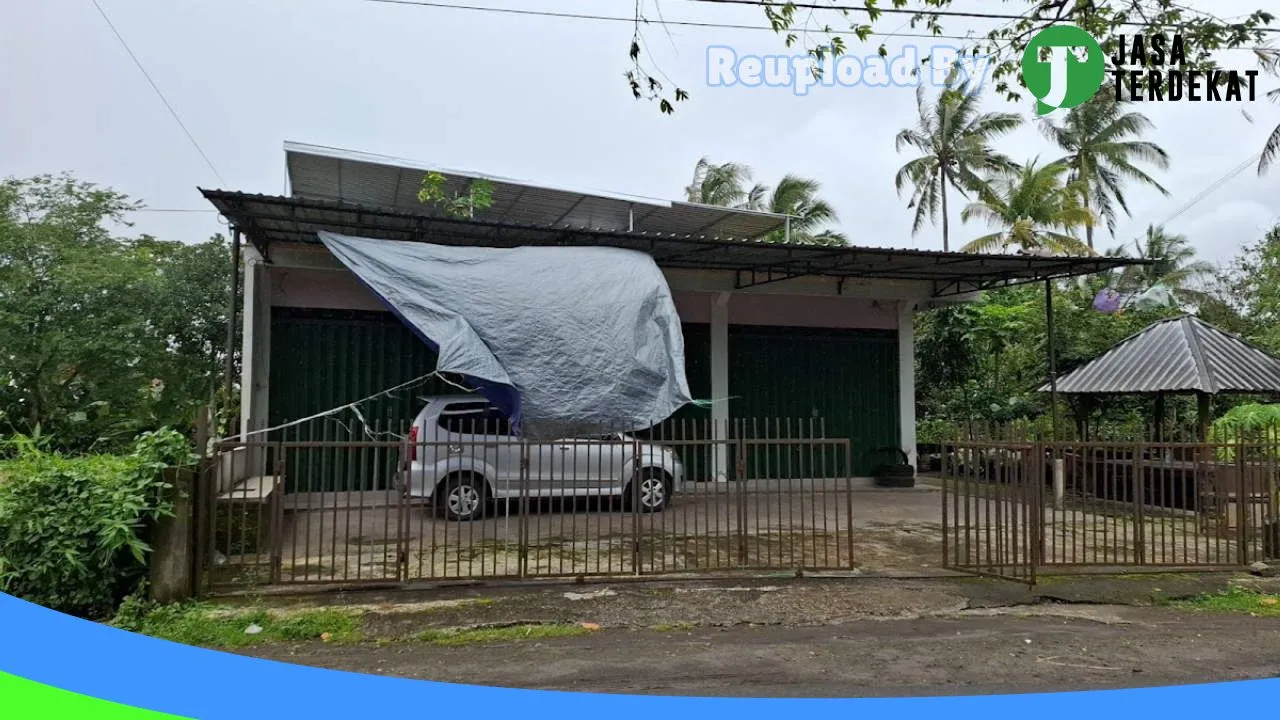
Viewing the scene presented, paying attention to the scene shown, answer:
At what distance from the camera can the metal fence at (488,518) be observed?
22.7 feet

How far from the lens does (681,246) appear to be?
11.9 metres

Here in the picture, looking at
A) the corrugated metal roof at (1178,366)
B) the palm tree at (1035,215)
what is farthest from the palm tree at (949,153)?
the corrugated metal roof at (1178,366)

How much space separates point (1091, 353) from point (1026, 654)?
14.3m

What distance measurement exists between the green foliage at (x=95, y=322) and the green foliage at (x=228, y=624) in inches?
326

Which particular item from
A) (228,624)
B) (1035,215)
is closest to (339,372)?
(228,624)

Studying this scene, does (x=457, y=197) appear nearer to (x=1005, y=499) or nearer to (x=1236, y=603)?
(x=1005, y=499)

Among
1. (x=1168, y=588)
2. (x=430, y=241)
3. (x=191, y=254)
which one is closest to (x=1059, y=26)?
(x=1168, y=588)

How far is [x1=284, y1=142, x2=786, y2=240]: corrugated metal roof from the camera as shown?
1217cm

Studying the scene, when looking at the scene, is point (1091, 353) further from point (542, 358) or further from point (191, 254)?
point (191, 254)

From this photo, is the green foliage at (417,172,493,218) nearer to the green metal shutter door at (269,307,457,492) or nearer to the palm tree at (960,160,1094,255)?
the green metal shutter door at (269,307,457,492)

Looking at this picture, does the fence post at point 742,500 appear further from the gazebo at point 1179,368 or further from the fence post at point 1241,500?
the gazebo at point 1179,368

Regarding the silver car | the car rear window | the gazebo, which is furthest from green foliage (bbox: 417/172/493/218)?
the gazebo

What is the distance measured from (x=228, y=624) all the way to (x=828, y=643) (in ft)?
14.3

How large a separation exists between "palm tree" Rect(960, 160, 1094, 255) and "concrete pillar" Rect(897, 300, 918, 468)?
9155 millimetres
